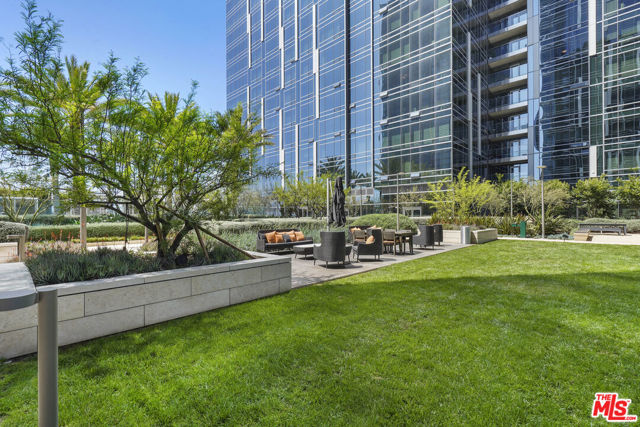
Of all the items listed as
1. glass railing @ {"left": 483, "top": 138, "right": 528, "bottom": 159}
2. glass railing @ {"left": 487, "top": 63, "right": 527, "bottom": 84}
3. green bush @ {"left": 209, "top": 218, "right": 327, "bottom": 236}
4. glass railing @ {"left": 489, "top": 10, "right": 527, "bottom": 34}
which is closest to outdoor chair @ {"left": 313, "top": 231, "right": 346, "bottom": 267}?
green bush @ {"left": 209, "top": 218, "right": 327, "bottom": 236}

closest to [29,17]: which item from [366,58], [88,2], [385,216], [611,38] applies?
[88,2]

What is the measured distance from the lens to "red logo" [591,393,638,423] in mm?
2355

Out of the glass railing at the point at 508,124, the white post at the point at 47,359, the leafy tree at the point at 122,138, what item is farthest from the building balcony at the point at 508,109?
the white post at the point at 47,359

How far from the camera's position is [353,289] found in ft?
20.7

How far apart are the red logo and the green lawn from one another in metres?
0.08

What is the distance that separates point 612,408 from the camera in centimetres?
249

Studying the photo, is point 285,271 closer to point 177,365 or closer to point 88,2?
point 177,365

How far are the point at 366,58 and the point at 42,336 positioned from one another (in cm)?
3972

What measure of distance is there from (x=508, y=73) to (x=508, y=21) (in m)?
6.22

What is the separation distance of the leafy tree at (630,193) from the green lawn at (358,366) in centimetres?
2647

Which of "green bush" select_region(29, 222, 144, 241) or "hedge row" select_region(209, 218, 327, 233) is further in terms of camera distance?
"green bush" select_region(29, 222, 144, 241)

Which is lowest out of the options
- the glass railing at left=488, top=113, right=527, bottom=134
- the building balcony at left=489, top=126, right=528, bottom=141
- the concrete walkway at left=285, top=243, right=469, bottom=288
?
the concrete walkway at left=285, top=243, right=469, bottom=288

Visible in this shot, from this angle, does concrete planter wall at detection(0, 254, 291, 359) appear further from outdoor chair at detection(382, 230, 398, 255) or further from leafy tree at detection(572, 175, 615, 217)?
leafy tree at detection(572, 175, 615, 217)

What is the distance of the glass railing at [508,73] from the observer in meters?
34.8
